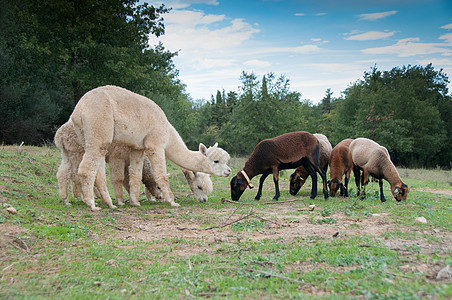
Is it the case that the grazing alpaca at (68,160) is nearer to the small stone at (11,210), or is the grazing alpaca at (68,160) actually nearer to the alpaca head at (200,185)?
the small stone at (11,210)

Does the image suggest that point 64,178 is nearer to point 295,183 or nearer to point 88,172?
point 88,172

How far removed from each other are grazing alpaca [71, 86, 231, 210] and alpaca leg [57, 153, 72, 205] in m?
0.73

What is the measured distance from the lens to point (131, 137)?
8758 millimetres

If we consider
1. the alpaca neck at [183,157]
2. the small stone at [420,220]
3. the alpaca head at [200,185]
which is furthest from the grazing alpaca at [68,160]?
the small stone at [420,220]

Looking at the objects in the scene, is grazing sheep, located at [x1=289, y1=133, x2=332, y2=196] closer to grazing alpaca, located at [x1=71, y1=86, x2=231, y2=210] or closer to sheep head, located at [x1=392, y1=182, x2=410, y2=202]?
sheep head, located at [x1=392, y1=182, x2=410, y2=202]

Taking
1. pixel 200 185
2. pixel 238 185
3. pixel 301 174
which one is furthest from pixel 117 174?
pixel 301 174

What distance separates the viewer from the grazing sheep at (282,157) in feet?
34.8

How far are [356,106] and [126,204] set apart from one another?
47357 mm

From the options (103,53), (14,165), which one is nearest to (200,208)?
(14,165)

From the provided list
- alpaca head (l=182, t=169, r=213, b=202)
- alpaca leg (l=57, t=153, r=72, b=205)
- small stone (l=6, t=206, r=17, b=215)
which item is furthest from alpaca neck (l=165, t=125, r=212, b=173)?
small stone (l=6, t=206, r=17, b=215)

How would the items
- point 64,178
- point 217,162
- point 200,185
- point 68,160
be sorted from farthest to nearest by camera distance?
point 200,185 → point 217,162 → point 68,160 → point 64,178

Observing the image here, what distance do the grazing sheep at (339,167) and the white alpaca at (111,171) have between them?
4.36 metres

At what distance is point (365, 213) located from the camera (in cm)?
796

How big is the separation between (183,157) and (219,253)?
5040 millimetres
